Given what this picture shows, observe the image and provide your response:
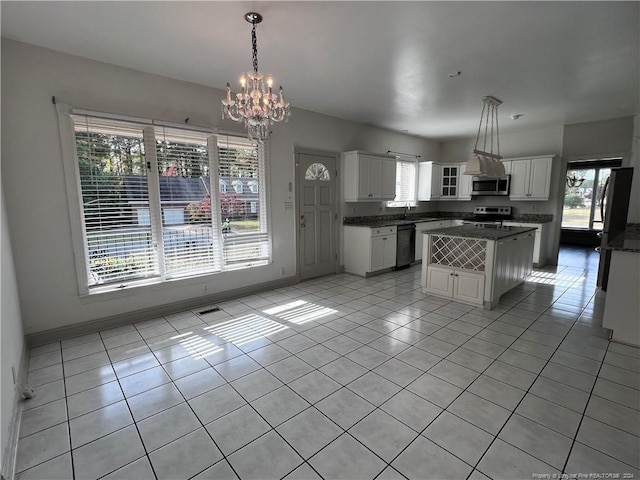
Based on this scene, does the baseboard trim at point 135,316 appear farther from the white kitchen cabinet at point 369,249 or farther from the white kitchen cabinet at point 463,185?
the white kitchen cabinet at point 463,185

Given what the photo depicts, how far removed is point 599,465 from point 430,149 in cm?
690

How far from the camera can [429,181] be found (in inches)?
275

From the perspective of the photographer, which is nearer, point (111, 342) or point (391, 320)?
point (111, 342)

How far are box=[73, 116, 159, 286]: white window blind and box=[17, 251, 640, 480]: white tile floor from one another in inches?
27.7

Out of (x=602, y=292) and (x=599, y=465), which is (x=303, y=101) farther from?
(x=602, y=292)

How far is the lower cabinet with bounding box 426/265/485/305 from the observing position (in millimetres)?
3873

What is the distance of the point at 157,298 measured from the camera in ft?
11.8

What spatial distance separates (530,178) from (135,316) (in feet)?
23.1

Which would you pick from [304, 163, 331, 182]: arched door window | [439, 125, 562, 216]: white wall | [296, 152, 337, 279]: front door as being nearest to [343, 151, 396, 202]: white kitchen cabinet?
[296, 152, 337, 279]: front door

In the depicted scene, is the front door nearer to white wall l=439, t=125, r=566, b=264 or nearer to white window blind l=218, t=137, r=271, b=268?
white window blind l=218, t=137, r=271, b=268

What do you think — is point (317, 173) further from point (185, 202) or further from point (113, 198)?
point (113, 198)

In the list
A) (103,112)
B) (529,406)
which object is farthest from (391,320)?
(103,112)

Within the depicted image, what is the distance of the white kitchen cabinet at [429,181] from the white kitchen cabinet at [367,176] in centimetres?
144

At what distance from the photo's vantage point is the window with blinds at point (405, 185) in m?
6.76
